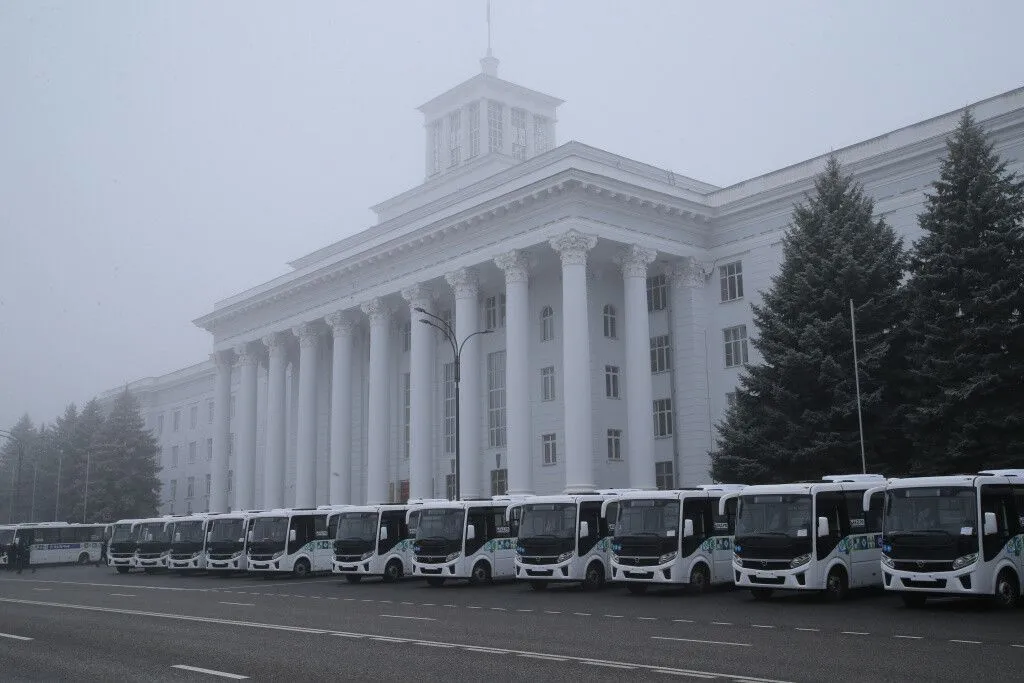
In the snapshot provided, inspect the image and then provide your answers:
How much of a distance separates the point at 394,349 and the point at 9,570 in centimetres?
2276

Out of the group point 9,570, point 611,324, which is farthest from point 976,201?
point 9,570

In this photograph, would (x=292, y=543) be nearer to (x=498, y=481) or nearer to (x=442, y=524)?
(x=442, y=524)

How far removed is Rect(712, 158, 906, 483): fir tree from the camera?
30.6 meters

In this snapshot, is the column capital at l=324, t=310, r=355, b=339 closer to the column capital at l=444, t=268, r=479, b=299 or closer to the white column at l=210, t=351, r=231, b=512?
the column capital at l=444, t=268, r=479, b=299

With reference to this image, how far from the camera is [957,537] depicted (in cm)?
1858

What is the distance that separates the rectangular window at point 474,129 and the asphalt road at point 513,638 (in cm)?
4100

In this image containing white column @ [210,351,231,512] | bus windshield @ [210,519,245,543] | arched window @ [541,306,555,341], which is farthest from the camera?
white column @ [210,351,231,512]

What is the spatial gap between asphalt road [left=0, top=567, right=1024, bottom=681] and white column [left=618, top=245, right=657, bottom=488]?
16.2 metres

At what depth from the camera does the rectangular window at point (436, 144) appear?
64.5 m

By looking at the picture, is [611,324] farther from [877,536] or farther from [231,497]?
[231,497]

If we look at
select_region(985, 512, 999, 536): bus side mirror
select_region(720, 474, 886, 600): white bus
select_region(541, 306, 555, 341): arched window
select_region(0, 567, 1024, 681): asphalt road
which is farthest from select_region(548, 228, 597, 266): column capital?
select_region(985, 512, 999, 536): bus side mirror

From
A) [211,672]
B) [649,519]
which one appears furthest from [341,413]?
[211,672]

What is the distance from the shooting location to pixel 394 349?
57219mm

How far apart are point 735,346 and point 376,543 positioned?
19.1 metres
